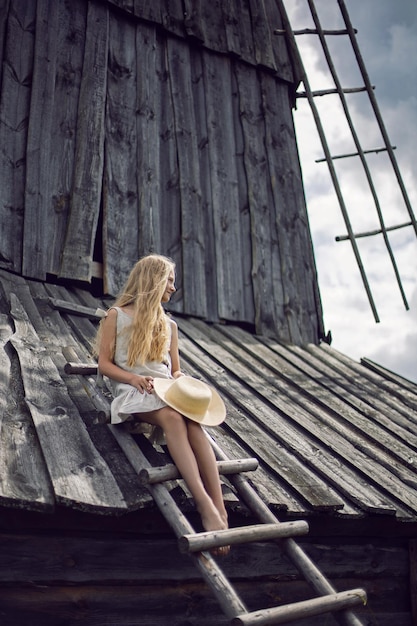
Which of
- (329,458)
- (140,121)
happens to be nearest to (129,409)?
(329,458)

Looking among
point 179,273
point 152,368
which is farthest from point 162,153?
point 152,368

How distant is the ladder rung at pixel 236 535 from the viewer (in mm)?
3264

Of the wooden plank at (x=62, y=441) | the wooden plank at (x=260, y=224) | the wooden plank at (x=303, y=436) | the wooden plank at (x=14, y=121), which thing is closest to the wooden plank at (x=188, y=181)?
the wooden plank at (x=260, y=224)

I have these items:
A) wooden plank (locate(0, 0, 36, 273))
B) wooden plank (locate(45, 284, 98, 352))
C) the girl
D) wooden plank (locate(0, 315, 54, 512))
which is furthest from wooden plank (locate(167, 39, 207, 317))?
wooden plank (locate(0, 315, 54, 512))

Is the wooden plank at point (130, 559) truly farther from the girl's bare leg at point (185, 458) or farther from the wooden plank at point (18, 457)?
the girl's bare leg at point (185, 458)

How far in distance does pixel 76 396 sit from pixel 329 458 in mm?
1805

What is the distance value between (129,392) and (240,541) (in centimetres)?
107

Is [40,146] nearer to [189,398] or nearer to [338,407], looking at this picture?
[338,407]

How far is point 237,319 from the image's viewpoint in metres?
7.59

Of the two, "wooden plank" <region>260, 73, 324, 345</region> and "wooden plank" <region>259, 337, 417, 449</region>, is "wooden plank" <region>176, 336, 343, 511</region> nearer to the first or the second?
"wooden plank" <region>259, 337, 417, 449</region>

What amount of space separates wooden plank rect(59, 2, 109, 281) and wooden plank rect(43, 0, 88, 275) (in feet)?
0.18

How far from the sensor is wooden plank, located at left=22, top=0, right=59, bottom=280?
6.39 m

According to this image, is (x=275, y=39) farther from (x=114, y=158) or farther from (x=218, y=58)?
(x=114, y=158)

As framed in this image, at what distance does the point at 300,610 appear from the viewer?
3221 mm
